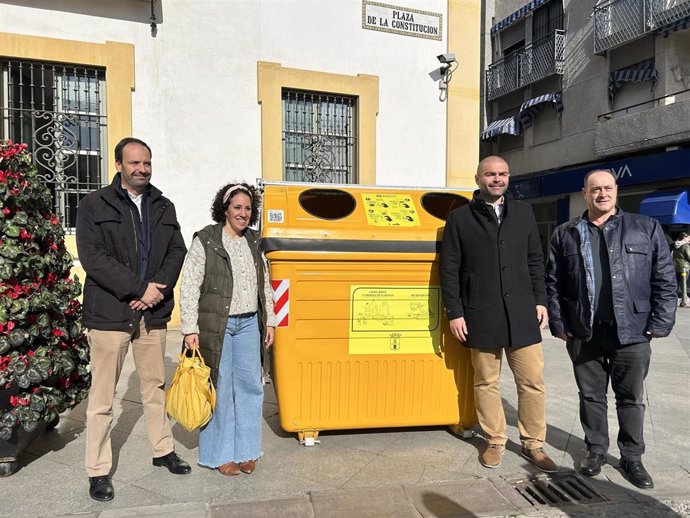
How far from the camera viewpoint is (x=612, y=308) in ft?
9.66

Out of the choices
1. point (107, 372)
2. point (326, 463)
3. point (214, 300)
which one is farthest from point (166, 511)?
point (214, 300)

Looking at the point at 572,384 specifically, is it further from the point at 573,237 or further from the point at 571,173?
the point at 571,173

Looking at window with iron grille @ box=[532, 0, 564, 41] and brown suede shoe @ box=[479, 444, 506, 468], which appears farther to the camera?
window with iron grille @ box=[532, 0, 564, 41]

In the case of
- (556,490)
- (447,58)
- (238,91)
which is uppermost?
(447,58)

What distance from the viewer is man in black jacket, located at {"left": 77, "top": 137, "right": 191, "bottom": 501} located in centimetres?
267

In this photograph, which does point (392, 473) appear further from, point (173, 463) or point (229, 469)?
point (173, 463)

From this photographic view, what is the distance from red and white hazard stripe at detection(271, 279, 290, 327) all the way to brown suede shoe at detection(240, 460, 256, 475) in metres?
0.79

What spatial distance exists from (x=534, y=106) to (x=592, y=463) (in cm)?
1636

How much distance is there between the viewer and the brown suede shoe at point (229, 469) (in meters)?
2.98

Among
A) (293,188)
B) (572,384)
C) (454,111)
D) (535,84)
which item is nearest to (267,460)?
(293,188)

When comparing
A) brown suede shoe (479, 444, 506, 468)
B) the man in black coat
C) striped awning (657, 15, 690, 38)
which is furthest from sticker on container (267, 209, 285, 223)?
striped awning (657, 15, 690, 38)

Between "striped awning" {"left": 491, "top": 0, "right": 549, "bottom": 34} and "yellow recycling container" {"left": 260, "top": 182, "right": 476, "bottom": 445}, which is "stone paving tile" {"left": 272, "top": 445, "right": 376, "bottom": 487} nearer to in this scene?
"yellow recycling container" {"left": 260, "top": 182, "right": 476, "bottom": 445}

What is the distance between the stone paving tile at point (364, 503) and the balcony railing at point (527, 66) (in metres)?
16.4

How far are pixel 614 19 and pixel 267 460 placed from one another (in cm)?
1559
